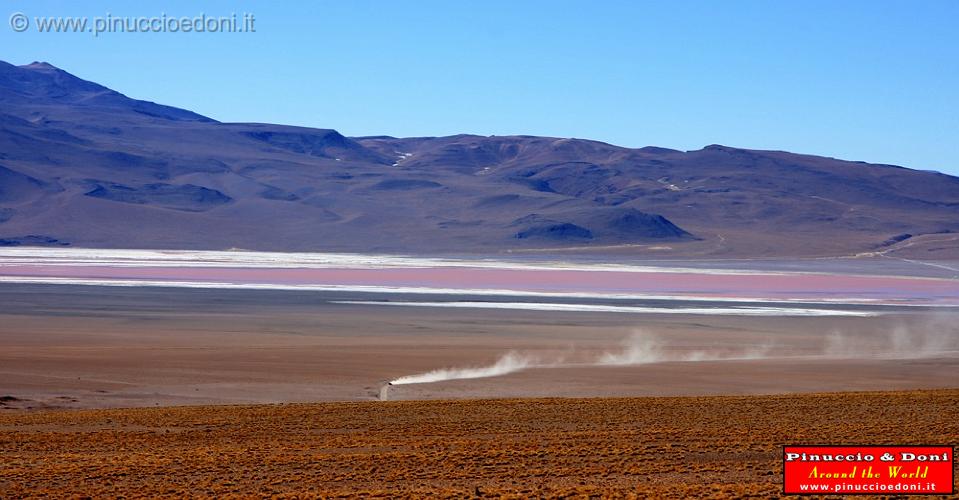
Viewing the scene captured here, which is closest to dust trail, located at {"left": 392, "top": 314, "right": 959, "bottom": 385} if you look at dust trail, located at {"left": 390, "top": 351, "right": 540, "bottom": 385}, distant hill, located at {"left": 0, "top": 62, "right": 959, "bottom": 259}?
dust trail, located at {"left": 390, "top": 351, "right": 540, "bottom": 385}

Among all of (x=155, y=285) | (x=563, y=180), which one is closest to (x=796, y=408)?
(x=155, y=285)

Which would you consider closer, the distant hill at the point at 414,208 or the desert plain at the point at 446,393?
the desert plain at the point at 446,393

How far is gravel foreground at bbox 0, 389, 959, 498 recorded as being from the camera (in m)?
9.52

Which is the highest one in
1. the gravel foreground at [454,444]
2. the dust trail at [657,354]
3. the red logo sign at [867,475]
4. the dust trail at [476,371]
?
the red logo sign at [867,475]

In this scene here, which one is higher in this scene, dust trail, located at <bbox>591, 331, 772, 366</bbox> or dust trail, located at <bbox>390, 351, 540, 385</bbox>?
dust trail, located at <bbox>591, 331, 772, 366</bbox>

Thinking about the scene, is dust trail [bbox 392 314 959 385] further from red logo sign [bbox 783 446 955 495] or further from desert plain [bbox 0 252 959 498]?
red logo sign [bbox 783 446 955 495]

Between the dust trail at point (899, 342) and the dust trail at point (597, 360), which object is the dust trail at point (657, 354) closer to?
the dust trail at point (597, 360)

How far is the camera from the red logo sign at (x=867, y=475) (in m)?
8.66

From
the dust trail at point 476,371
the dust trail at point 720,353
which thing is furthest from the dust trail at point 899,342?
the dust trail at point 476,371

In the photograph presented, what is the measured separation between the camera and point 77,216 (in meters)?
130

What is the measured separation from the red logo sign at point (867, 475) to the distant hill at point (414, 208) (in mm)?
103841

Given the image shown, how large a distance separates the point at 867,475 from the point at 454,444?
4.24 meters

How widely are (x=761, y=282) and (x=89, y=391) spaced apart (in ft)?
143

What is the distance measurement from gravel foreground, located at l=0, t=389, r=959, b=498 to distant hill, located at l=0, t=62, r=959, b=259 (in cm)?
9932
